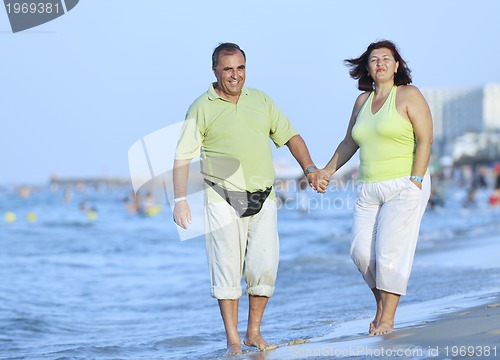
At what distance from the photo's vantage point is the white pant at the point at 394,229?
5.15 m

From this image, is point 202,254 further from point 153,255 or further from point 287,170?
point 287,170

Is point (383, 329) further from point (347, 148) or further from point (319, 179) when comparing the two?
point (347, 148)

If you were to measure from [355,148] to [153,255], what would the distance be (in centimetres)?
1182

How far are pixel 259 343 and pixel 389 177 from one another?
1221 mm

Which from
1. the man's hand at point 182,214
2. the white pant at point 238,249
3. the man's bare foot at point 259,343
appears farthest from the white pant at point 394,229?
the man's hand at point 182,214

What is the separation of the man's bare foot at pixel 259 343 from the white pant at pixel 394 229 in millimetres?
731

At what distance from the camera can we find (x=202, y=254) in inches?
619

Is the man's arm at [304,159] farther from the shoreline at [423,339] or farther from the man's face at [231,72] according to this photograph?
the shoreline at [423,339]

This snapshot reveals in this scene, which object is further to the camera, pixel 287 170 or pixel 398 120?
pixel 287 170

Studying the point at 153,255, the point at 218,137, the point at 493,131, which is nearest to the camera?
the point at 218,137

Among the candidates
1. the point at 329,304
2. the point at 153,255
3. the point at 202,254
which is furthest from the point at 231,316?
the point at 153,255

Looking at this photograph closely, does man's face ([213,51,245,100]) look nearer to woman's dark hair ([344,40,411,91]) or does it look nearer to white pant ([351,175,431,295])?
woman's dark hair ([344,40,411,91])

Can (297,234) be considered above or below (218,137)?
below

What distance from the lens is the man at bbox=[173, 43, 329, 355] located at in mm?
5043
